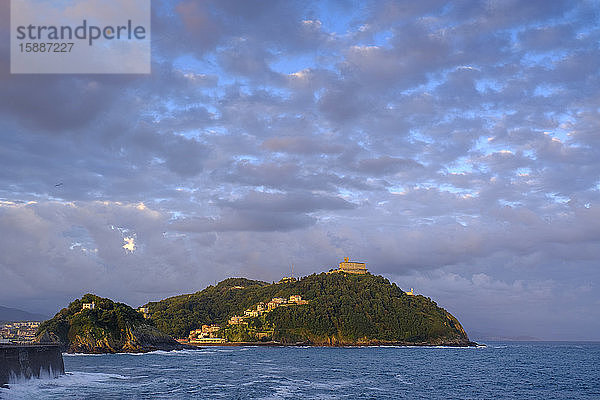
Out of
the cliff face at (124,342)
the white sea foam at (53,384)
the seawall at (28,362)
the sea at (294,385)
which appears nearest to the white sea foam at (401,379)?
the sea at (294,385)

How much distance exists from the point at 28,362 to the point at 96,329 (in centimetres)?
9559

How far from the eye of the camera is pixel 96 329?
156750 millimetres

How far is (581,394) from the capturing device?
71.1m

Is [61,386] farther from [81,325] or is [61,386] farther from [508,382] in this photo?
[81,325]

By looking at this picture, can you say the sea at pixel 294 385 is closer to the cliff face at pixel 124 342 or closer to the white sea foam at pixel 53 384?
the white sea foam at pixel 53 384

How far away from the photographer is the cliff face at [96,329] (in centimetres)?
15375

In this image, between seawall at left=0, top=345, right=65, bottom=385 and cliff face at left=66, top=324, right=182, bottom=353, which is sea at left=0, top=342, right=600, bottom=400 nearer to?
seawall at left=0, top=345, right=65, bottom=385

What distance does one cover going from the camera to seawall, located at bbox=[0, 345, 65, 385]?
198ft

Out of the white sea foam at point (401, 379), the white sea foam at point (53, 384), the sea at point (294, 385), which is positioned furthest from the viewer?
the white sea foam at point (401, 379)

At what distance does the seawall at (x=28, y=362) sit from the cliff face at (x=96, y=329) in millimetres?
81420

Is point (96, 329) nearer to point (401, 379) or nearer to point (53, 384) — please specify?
point (53, 384)

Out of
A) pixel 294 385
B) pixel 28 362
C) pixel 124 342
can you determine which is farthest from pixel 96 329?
pixel 294 385

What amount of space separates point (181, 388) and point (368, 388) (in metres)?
23.9

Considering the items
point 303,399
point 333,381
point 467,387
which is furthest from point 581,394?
point 303,399
